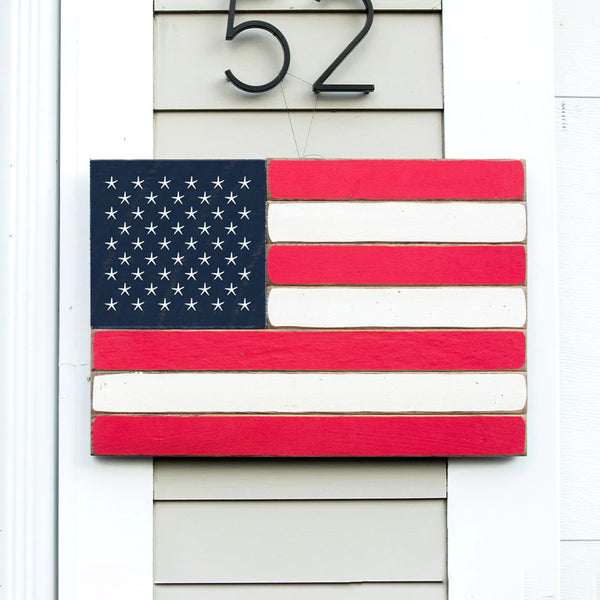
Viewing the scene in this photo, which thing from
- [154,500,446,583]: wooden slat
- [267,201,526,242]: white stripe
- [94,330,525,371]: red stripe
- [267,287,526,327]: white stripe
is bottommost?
[154,500,446,583]: wooden slat

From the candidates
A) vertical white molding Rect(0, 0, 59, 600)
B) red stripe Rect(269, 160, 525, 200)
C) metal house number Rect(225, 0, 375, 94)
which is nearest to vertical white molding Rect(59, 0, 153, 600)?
vertical white molding Rect(0, 0, 59, 600)

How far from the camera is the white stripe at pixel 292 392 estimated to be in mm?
1315

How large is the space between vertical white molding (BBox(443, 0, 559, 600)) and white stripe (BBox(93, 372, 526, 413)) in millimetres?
149

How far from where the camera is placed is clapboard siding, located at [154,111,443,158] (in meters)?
1.39

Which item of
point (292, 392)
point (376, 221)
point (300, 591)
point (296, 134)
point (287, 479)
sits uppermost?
point (296, 134)

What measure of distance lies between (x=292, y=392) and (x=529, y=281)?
54 cm

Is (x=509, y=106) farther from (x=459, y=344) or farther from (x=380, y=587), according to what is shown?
(x=380, y=587)

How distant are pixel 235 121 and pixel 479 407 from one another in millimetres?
759

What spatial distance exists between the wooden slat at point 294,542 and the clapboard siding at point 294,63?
828 mm

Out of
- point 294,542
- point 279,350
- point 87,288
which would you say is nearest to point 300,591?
point 294,542

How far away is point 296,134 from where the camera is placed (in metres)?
1.39

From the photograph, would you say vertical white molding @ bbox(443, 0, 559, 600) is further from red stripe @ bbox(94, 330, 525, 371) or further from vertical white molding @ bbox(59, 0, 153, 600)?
vertical white molding @ bbox(59, 0, 153, 600)

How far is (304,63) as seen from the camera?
140 cm

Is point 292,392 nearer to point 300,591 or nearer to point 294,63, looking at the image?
point 300,591
